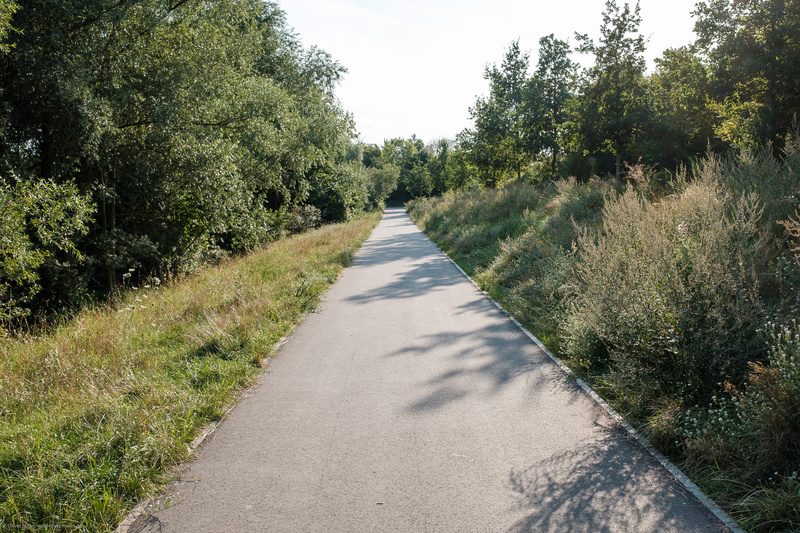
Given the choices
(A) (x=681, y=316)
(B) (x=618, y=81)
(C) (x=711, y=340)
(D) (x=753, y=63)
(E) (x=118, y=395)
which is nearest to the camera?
(C) (x=711, y=340)

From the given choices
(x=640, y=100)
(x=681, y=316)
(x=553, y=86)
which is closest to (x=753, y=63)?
(x=640, y=100)

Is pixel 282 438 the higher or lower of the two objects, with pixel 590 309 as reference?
lower

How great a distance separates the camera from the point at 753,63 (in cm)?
1966

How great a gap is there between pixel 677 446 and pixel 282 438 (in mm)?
3201

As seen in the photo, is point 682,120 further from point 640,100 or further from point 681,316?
point 681,316

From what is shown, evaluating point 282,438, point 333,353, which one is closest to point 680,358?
point 282,438

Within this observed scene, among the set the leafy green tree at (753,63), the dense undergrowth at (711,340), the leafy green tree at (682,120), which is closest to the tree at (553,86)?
the leafy green tree at (682,120)

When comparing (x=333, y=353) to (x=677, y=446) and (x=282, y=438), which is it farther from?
(x=677, y=446)

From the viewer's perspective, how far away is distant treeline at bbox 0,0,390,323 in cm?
948

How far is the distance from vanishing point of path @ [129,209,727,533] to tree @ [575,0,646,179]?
2405cm

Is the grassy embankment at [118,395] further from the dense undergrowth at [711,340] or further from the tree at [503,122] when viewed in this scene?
the tree at [503,122]

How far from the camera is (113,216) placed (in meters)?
13.6

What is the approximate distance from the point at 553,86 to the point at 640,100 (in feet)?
35.3

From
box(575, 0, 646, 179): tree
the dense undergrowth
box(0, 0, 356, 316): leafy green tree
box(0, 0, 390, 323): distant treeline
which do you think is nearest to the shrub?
the dense undergrowth
